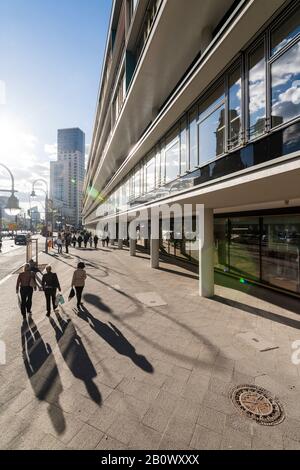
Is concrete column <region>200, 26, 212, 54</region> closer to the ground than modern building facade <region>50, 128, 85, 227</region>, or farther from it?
closer to the ground

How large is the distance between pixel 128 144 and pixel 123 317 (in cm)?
1793

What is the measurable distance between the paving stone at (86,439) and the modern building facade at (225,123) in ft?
17.8

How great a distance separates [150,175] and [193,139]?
623 cm

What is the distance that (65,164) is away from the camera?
176250 millimetres

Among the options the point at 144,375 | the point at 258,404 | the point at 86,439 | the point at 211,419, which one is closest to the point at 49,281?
the point at 144,375

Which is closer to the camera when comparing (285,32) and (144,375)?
(144,375)

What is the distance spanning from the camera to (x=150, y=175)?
15.7m

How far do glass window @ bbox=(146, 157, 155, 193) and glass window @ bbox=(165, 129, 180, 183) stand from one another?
222cm

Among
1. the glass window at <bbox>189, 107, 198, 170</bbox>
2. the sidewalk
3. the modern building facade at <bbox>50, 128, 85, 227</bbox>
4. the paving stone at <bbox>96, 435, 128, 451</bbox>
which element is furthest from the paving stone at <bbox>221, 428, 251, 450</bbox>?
the modern building facade at <bbox>50, 128, 85, 227</bbox>

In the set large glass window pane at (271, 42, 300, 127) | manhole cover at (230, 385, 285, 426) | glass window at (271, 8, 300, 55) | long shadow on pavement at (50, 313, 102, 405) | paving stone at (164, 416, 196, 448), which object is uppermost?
glass window at (271, 8, 300, 55)

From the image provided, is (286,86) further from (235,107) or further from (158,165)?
(158,165)

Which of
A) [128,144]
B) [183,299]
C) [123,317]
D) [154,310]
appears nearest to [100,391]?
[123,317]

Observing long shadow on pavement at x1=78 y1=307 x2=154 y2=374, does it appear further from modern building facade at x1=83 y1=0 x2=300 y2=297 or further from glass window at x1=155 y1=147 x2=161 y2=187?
glass window at x1=155 y1=147 x2=161 y2=187

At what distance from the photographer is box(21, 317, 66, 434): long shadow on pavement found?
385 centimetres
